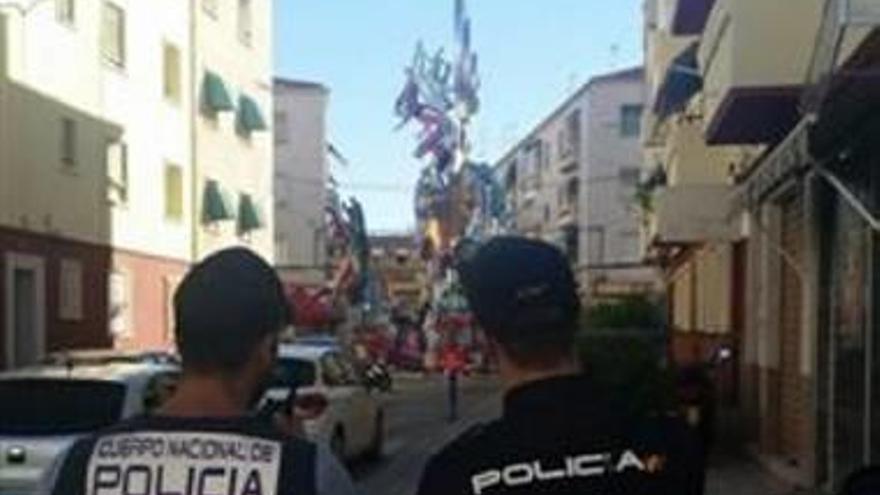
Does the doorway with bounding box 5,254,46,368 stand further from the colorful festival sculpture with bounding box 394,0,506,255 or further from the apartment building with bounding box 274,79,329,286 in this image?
the apartment building with bounding box 274,79,329,286

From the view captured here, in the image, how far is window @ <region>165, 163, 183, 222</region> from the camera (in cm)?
3938

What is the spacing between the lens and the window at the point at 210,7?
140 feet

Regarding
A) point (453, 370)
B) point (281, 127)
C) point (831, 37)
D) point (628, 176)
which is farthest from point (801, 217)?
point (628, 176)

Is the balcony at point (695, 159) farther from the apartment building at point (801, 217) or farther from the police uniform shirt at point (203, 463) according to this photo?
the police uniform shirt at point (203, 463)

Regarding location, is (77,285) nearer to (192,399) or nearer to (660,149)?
(660,149)

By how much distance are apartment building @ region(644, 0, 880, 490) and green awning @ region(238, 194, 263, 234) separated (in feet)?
61.2

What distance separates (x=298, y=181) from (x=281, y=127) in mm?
2441

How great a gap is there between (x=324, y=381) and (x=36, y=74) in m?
11.1

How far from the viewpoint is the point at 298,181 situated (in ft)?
262

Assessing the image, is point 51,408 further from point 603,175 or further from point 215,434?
point 603,175

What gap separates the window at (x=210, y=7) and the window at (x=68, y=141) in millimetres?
11303

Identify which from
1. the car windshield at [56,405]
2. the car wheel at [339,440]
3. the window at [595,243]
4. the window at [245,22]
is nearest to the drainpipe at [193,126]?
the window at [245,22]

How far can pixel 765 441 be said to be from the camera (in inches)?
934

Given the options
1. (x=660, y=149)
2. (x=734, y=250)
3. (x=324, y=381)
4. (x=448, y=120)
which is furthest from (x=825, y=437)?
(x=448, y=120)
